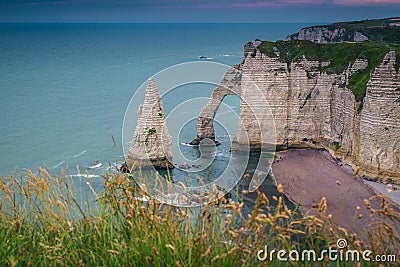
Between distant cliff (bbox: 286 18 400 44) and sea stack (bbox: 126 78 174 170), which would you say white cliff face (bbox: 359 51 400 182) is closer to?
sea stack (bbox: 126 78 174 170)

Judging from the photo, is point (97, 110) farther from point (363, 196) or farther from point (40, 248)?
point (40, 248)

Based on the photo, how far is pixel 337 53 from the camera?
30.8 m

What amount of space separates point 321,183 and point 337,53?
1027 cm

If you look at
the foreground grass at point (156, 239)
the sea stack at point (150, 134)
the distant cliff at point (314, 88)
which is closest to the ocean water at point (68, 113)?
the sea stack at point (150, 134)

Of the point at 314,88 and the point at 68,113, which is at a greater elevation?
the point at 314,88

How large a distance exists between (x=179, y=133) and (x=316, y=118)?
1029 centimetres

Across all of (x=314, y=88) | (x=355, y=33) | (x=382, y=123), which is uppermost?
(x=355, y=33)

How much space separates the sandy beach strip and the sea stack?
6.60 meters

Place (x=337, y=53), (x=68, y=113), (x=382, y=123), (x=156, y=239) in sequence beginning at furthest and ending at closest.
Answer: (x=68, y=113)
(x=337, y=53)
(x=382, y=123)
(x=156, y=239)

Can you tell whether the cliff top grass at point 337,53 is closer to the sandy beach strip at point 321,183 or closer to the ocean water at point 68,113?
the sandy beach strip at point 321,183

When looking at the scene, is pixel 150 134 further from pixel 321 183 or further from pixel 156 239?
pixel 156 239

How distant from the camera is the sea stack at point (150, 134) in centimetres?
2662

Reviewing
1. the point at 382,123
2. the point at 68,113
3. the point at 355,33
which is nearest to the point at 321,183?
the point at 382,123

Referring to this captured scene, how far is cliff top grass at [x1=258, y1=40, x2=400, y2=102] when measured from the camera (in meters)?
27.7
